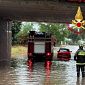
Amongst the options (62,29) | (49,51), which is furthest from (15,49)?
(49,51)

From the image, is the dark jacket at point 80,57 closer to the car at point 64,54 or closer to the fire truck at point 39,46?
the fire truck at point 39,46

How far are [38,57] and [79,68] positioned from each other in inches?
832

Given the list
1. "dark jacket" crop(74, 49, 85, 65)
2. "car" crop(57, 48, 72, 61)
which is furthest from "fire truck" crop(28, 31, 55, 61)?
"dark jacket" crop(74, 49, 85, 65)

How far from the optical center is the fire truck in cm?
4331

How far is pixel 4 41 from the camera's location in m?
42.9

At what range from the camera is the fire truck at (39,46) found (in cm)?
4331

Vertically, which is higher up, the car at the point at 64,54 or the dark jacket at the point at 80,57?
the dark jacket at the point at 80,57

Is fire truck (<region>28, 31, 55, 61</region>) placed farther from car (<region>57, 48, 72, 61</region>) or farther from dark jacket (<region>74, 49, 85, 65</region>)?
dark jacket (<region>74, 49, 85, 65</region>)

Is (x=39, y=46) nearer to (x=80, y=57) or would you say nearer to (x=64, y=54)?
(x=64, y=54)

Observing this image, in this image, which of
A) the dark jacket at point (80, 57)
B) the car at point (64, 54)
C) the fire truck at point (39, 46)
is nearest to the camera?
the dark jacket at point (80, 57)

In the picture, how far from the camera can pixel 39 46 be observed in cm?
4366

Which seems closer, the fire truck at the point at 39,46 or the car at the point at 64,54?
the fire truck at the point at 39,46

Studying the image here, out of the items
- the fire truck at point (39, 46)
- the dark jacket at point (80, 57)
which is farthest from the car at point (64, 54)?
the dark jacket at point (80, 57)

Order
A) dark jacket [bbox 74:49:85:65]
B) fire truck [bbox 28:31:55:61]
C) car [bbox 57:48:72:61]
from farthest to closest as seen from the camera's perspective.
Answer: car [bbox 57:48:72:61]
fire truck [bbox 28:31:55:61]
dark jacket [bbox 74:49:85:65]
